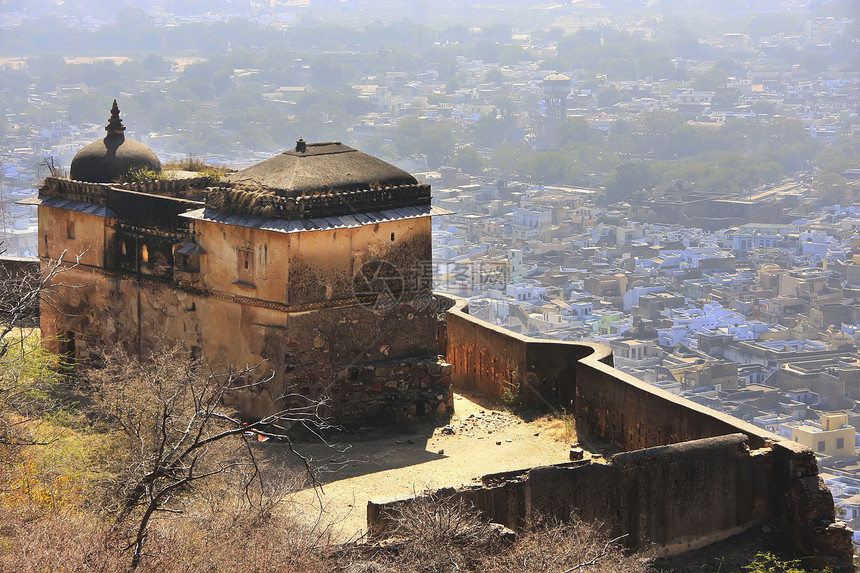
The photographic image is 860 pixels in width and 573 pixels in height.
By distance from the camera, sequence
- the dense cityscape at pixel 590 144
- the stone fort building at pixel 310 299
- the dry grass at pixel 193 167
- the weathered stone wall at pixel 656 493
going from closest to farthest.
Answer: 1. the weathered stone wall at pixel 656 493
2. the stone fort building at pixel 310 299
3. the dry grass at pixel 193 167
4. the dense cityscape at pixel 590 144

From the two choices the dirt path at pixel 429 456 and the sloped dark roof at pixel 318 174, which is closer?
the dirt path at pixel 429 456

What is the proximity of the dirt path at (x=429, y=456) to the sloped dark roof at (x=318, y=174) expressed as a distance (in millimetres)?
3002

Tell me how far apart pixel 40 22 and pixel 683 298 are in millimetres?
89875

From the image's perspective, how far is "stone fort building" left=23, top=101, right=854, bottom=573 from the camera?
14.1 metres

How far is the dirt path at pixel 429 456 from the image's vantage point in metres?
12.1

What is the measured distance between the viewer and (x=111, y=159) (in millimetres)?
17391

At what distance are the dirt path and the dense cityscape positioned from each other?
2067 millimetres

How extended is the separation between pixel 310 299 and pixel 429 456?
229 centimetres

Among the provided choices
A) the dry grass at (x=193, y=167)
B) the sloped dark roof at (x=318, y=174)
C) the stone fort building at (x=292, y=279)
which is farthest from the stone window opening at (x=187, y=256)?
the dry grass at (x=193, y=167)

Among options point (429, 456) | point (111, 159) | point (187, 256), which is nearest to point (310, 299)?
point (187, 256)

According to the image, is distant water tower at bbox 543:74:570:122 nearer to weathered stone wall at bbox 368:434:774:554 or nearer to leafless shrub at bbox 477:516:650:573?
weathered stone wall at bbox 368:434:774:554

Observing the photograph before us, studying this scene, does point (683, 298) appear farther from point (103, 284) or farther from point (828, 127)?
point (828, 127)

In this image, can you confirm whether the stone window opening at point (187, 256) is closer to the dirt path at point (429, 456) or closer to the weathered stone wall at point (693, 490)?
the dirt path at point (429, 456)

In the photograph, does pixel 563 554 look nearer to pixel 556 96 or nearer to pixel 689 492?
pixel 689 492
